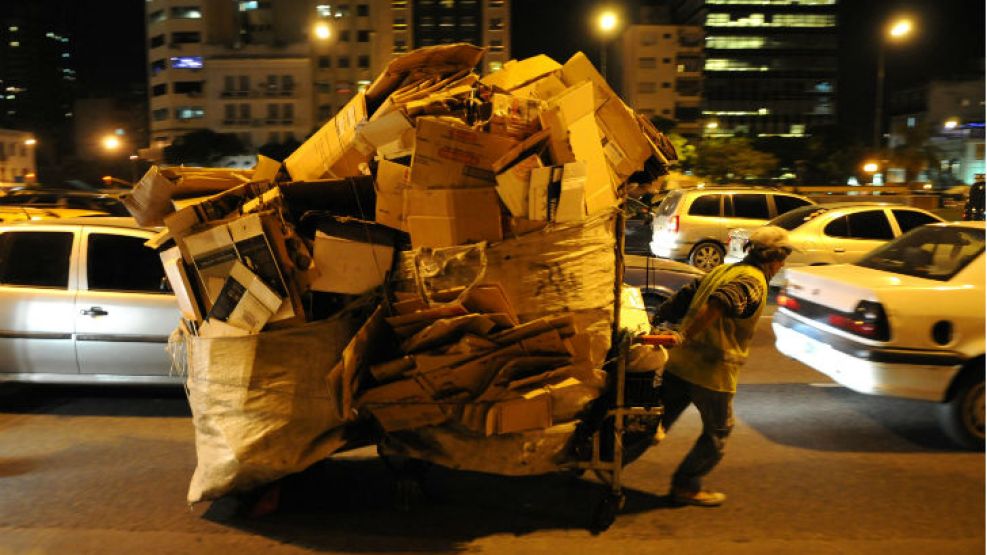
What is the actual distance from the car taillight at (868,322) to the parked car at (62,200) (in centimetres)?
1619

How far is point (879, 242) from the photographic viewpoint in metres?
11.9

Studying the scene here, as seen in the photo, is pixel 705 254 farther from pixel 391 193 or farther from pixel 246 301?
pixel 246 301

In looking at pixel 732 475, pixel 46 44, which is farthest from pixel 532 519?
pixel 46 44

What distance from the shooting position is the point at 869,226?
11984 millimetres

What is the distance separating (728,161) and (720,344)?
36.1 metres

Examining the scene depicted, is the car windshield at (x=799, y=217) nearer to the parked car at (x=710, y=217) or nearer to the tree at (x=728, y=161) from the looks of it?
the parked car at (x=710, y=217)

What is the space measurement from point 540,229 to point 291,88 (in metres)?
72.7

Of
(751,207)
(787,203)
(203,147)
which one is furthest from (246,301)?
(203,147)

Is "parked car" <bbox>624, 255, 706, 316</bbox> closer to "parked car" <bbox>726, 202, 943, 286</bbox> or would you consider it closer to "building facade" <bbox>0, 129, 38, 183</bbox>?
"parked car" <bbox>726, 202, 943, 286</bbox>

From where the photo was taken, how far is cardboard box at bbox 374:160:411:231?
3.73 meters

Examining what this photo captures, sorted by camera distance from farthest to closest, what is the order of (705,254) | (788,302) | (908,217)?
(705,254) < (908,217) < (788,302)

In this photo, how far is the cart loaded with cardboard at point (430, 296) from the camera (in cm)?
360

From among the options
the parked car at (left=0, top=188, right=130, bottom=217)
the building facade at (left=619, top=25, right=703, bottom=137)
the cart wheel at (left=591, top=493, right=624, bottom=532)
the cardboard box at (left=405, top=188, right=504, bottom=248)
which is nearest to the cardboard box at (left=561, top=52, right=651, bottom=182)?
the cardboard box at (left=405, top=188, right=504, bottom=248)

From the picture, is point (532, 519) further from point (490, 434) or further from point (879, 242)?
point (879, 242)
